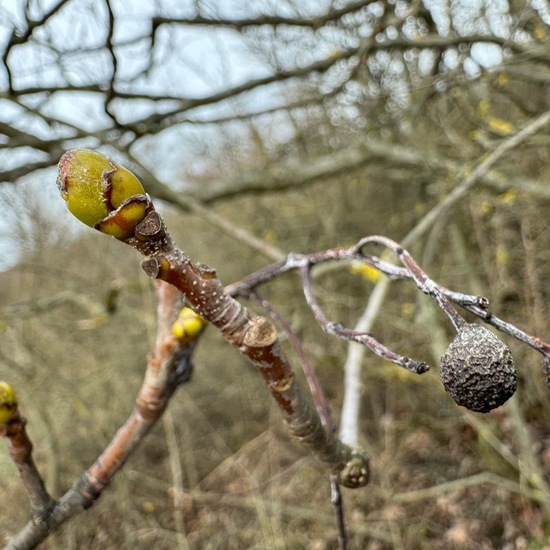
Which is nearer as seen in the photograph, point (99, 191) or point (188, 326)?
point (99, 191)

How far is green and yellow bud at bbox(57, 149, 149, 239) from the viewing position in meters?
0.61

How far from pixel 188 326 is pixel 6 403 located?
327 millimetres

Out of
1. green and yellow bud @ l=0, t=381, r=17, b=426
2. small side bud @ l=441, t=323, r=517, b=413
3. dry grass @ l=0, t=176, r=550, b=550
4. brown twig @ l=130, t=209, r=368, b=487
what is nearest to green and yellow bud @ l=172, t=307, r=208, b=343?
brown twig @ l=130, t=209, r=368, b=487

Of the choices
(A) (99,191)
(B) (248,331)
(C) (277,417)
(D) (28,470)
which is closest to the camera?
(A) (99,191)

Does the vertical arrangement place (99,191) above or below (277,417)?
below

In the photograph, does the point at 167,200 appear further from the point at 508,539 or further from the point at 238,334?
the point at 508,539

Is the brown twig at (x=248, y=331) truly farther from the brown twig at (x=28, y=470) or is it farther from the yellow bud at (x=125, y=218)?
the brown twig at (x=28, y=470)

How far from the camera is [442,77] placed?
3.01 metres

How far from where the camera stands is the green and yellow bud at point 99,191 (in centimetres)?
61

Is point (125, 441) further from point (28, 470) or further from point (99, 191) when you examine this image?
point (99, 191)

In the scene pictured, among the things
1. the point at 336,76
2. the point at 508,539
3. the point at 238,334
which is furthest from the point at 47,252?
the point at 238,334

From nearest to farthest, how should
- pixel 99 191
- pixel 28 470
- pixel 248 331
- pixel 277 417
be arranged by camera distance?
pixel 99 191 → pixel 248 331 → pixel 28 470 → pixel 277 417

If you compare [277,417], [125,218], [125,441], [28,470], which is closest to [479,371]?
[125,218]

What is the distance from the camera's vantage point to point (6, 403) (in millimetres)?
904
